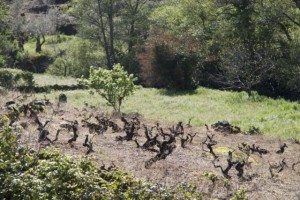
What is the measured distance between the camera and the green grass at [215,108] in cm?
1642

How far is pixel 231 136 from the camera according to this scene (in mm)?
14164

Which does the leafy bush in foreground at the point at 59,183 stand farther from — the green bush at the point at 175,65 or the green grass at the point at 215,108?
the green bush at the point at 175,65

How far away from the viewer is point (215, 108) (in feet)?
66.4

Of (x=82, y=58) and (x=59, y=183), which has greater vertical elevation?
(x=82, y=58)

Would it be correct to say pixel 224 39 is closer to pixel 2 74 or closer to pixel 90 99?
pixel 90 99

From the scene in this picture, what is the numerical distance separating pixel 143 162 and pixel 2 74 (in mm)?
17321

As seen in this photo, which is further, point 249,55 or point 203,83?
point 203,83

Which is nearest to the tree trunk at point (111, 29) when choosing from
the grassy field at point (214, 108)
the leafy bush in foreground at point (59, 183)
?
the grassy field at point (214, 108)

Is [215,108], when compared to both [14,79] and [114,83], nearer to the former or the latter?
Answer: [114,83]

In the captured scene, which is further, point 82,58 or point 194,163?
point 82,58

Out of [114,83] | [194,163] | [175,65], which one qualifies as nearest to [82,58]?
[175,65]

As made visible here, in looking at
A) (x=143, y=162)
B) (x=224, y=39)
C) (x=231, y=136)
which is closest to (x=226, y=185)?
(x=143, y=162)

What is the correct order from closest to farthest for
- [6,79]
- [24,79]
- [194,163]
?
1. [194,163]
2. [6,79]
3. [24,79]

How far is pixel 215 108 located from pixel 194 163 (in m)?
10.5
